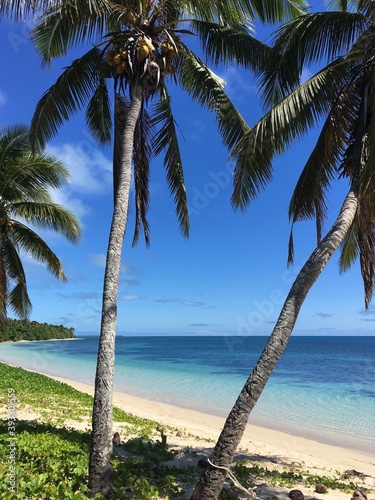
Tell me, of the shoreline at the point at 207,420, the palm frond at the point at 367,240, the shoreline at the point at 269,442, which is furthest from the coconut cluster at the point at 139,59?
the shoreline at the point at 207,420

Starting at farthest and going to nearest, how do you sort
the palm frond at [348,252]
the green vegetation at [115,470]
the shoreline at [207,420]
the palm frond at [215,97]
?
the shoreline at [207,420] < the palm frond at [348,252] < the palm frond at [215,97] < the green vegetation at [115,470]

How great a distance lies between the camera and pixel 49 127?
7.38 m

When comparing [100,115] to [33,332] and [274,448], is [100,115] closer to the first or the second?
[274,448]

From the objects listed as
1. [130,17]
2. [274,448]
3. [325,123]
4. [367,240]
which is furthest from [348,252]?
[130,17]

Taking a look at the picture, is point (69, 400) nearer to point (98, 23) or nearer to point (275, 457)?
point (275, 457)

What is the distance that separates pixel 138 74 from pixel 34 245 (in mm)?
9191

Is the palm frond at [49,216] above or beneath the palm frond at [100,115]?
beneath

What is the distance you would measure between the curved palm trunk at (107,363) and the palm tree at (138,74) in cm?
1

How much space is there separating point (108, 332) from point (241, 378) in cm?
2477

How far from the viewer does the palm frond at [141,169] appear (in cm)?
718

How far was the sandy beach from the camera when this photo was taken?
681 centimetres

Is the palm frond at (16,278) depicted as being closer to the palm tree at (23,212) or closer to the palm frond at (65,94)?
the palm tree at (23,212)

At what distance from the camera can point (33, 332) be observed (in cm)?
8606

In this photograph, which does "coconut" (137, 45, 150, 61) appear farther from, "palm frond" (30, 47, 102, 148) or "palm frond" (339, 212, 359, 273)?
"palm frond" (339, 212, 359, 273)
